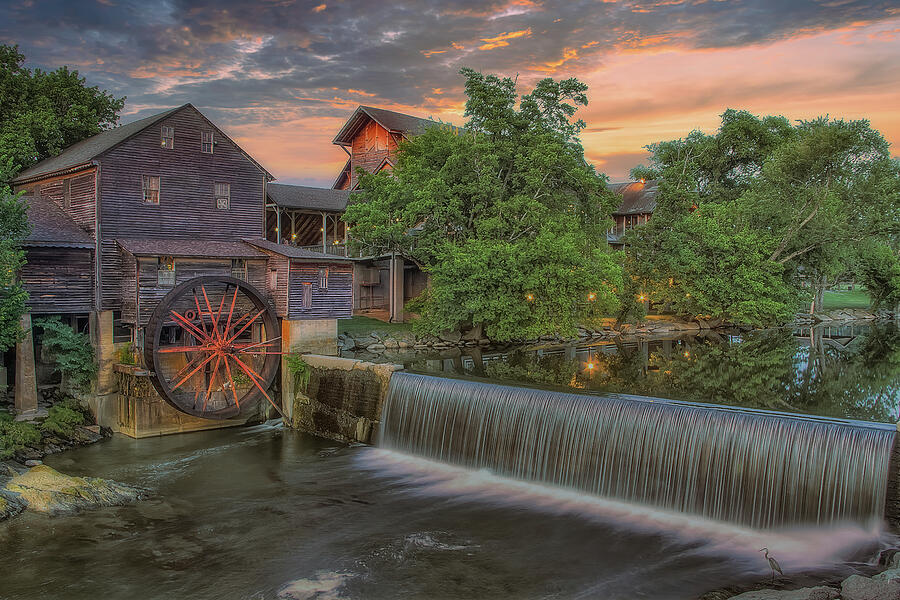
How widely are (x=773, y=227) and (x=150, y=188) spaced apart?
3675 centimetres

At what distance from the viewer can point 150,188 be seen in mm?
21500

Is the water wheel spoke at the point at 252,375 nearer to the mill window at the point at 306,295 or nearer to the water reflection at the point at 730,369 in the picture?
the mill window at the point at 306,295

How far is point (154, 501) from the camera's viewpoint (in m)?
14.2

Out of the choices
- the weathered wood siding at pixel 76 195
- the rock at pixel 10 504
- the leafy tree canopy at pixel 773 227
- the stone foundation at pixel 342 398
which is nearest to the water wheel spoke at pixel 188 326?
the stone foundation at pixel 342 398

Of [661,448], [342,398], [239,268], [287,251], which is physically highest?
[287,251]

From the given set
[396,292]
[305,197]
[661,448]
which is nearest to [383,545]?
[661,448]

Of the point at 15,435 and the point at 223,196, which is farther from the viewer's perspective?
the point at 223,196

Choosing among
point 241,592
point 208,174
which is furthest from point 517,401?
point 208,174

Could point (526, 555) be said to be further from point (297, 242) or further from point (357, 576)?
point (297, 242)

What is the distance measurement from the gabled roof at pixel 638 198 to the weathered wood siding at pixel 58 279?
42.5 metres

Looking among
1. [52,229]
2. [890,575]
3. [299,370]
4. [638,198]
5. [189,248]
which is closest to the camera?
[890,575]

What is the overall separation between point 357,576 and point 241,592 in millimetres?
1673

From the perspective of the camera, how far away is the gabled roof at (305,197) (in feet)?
114

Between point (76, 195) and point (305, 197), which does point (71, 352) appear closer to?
point (76, 195)
